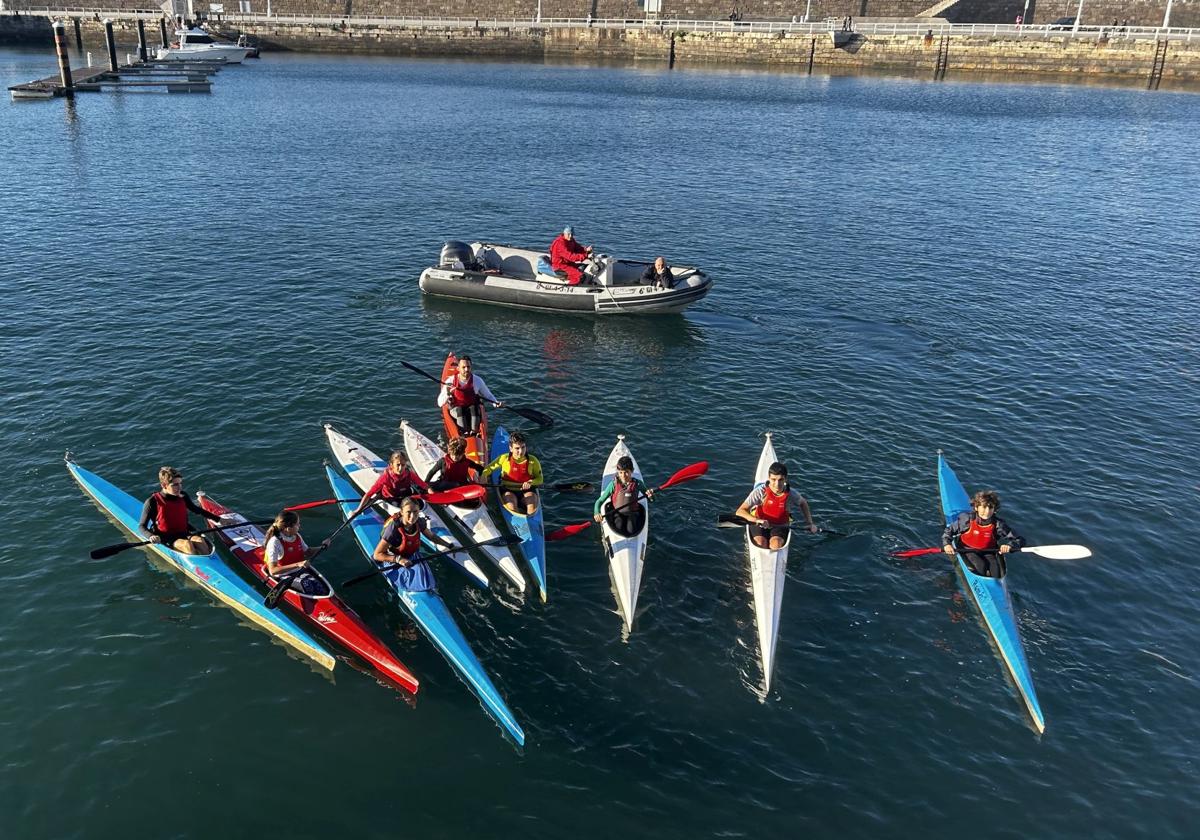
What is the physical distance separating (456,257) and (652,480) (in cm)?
1516

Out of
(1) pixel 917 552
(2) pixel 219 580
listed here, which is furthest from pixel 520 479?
(1) pixel 917 552

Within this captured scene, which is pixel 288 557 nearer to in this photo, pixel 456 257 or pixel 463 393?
pixel 463 393

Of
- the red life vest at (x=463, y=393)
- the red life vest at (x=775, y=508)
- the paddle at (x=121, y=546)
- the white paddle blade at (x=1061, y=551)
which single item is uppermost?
the red life vest at (x=463, y=393)

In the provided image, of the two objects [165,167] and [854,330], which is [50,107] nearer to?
[165,167]

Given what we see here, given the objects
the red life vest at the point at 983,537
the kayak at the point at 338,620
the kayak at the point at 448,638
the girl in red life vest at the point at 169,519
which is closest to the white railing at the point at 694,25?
the red life vest at the point at 983,537

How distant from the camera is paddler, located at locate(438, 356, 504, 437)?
21469 mm

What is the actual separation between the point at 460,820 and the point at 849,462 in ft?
45.3

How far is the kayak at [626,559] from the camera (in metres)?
16.0

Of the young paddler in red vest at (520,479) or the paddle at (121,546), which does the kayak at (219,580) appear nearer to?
the paddle at (121,546)

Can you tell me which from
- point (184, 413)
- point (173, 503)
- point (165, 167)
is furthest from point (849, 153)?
point (173, 503)

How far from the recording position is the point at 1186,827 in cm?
1228

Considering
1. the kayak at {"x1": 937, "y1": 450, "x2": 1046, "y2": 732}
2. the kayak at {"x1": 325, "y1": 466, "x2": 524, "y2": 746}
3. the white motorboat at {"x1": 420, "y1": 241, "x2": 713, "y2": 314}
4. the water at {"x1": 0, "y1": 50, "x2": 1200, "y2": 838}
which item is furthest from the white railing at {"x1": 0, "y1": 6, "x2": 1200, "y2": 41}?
the kayak at {"x1": 325, "y1": 466, "x2": 524, "y2": 746}

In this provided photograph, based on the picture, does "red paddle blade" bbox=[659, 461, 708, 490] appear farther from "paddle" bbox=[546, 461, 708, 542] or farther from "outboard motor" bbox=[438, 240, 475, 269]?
"outboard motor" bbox=[438, 240, 475, 269]

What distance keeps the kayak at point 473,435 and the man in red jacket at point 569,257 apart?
9.07 meters
